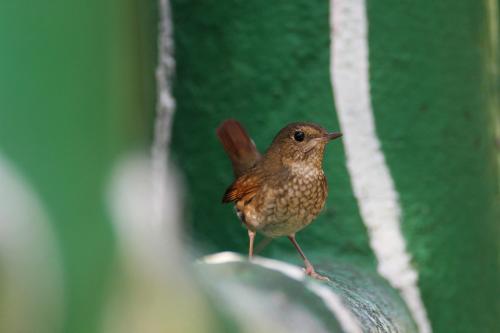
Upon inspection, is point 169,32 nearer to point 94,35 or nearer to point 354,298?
point 354,298

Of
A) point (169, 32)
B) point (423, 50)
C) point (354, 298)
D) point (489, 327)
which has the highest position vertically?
point (169, 32)

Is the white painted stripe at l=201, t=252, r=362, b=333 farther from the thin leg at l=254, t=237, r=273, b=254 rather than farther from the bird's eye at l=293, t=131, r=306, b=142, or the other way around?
the thin leg at l=254, t=237, r=273, b=254

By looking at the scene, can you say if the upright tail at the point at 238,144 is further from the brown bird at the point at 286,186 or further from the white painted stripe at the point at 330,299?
the white painted stripe at the point at 330,299

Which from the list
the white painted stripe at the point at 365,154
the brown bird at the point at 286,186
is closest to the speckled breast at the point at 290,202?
the brown bird at the point at 286,186

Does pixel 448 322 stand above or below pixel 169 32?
below

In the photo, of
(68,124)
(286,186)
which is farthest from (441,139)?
(68,124)

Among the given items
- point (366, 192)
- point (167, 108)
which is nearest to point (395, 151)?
point (366, 192)
